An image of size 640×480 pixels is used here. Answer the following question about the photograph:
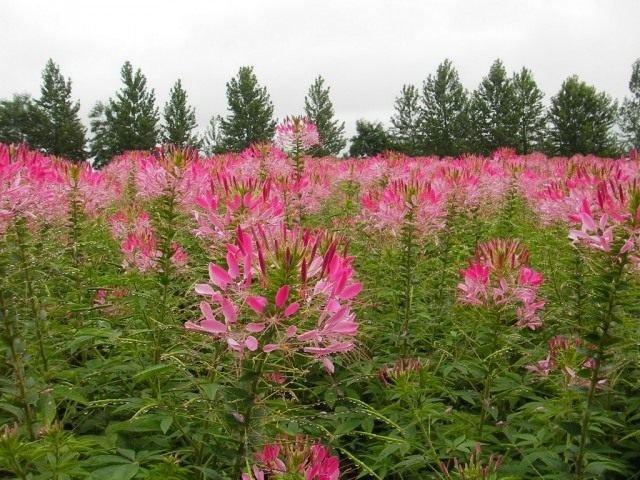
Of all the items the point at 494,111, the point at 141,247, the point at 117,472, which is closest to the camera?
the point at 117,472

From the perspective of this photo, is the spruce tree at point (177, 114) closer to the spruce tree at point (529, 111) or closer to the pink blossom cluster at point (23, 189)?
the spruce tree at point (529, 111)

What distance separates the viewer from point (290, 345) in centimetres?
131

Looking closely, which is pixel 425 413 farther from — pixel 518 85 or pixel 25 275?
pixel 518 85

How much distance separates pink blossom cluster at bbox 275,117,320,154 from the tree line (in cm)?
2106

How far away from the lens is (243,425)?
1.43 m

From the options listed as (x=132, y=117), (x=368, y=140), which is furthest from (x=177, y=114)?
(x=368, y=140)

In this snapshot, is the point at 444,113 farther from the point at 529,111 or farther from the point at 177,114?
the point at 177,114

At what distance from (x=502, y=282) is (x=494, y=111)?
115ft

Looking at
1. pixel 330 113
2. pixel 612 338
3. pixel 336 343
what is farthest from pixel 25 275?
pixel 330 113

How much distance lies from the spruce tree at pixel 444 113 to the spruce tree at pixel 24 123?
2824 cm

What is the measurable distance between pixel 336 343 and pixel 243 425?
364mm

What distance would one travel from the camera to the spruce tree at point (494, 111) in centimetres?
3316

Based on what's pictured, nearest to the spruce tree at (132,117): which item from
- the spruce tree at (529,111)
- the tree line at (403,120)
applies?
the tree line at (403,120)

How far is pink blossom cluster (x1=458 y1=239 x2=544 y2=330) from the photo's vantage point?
2.25 m
